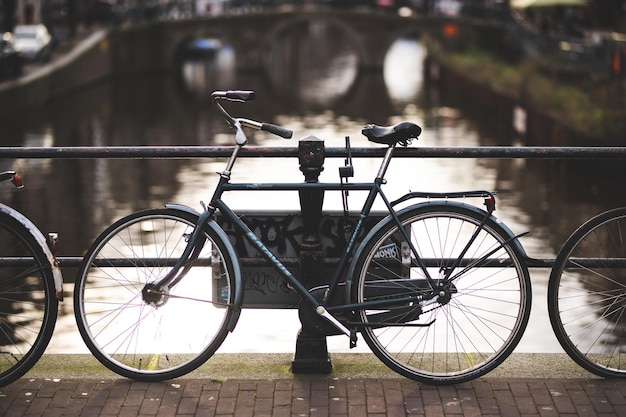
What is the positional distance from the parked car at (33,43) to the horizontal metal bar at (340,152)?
122 feet

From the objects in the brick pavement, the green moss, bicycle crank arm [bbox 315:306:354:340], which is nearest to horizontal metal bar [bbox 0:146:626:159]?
bicycle crank arm [bbox 315:306:354:340]

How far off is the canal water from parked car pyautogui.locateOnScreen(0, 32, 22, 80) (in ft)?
5.37

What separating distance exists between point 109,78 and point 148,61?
7216 mm

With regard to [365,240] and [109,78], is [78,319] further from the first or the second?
[109,78]

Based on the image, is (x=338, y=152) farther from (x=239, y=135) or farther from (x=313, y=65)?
(x=313, y=65)

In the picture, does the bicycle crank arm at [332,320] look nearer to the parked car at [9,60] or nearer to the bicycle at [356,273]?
the bicycle at [356,273]

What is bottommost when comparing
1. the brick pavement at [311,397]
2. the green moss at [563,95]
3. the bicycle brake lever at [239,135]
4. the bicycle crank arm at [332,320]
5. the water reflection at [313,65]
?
the water reflection at [313,65]

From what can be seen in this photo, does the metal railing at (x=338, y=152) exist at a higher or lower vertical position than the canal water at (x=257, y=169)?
higher

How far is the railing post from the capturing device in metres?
4.37

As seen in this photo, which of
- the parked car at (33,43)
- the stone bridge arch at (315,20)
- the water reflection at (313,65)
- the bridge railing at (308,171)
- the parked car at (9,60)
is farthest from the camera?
the stone bridge arch at (315,20)

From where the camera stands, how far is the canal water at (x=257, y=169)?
14383mm

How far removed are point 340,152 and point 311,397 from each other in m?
0.93

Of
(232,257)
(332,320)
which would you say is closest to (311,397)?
(332,320)

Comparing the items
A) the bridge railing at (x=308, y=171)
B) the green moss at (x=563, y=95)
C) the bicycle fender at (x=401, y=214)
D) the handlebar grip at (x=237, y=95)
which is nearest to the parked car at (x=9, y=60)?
the green moss at (x=563, y=95)
